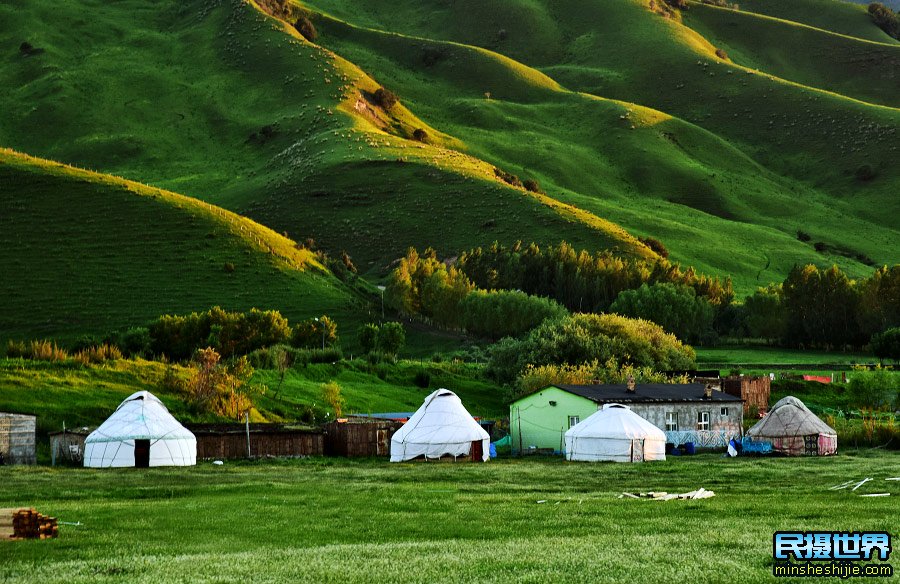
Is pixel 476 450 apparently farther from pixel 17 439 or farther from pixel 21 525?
pixel 21 525

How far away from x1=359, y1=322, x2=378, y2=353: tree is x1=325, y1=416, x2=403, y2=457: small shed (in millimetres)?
47483

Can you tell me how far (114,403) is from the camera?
61000 millimetres

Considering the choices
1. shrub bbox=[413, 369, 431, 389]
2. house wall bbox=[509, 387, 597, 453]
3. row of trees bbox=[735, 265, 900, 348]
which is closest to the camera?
house wall bbox=[509, 387, 597, 453]

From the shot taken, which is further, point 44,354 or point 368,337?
point 368,337

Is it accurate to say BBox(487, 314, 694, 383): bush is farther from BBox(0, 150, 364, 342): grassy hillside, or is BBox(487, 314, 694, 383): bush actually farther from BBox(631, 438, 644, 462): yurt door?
BBox(0, 150, 364, 342): grassy hillside

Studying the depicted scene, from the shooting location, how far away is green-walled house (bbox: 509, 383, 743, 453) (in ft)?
207

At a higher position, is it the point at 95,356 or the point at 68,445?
the point at 95,356

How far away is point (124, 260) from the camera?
12075 cm

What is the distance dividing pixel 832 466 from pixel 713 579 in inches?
1220

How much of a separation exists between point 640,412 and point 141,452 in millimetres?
25228

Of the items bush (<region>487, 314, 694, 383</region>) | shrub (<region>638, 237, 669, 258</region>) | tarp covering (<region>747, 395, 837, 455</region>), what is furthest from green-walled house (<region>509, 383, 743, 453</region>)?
shrub (<region>638, 237, 669, 258</region>)

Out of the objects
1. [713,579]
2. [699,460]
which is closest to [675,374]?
[699,460]

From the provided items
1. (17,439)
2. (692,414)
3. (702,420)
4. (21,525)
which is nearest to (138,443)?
(17,439)

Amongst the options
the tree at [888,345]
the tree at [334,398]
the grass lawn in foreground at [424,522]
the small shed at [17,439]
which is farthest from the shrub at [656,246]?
the small shed at [17,439]
